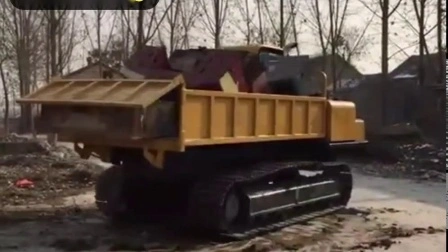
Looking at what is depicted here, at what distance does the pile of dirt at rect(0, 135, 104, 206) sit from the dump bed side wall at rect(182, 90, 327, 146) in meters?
4.09

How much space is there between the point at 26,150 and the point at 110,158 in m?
10.8

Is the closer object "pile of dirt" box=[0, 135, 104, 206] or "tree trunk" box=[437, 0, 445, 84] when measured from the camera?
"pile of dirt" box=[0, 135, 104, 206]

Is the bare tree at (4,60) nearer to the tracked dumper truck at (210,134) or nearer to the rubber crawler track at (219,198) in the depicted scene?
the tracked dumper truck at (210,134)

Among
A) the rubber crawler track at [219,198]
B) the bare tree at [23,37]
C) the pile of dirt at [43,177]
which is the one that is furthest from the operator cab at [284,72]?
the bare tree at [23,37]

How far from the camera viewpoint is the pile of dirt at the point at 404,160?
16278mm

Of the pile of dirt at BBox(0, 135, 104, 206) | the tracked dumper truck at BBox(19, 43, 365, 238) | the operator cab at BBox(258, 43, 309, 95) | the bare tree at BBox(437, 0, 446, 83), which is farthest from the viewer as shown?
the bare tree at BBox(437, 0, 446, 83)

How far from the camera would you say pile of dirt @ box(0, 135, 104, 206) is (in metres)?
11.0

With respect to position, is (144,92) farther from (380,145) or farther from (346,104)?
(380,145)

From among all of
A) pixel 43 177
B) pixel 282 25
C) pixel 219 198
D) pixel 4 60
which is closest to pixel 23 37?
pixel 4 60

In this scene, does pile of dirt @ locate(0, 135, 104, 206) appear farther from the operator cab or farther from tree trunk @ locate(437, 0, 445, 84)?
tree trunk @ locate(437, 0, 445, 84)

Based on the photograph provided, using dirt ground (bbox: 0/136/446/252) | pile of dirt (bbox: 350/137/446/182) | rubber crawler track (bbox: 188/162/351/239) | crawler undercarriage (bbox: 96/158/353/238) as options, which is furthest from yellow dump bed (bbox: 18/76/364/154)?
pile of dirt (bbox: 350/137/446/182)

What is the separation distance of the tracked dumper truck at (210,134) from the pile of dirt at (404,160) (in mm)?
6734

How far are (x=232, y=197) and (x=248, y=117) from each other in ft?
3.05

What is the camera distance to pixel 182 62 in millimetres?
8422
